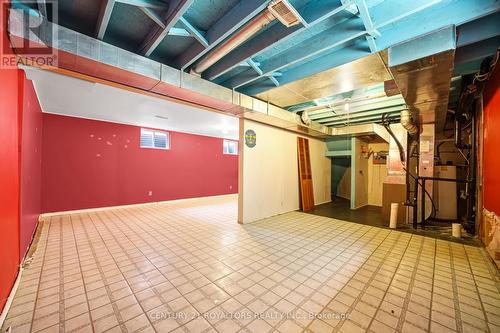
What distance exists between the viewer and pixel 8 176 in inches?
69.7

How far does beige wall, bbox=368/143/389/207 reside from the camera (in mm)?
7008

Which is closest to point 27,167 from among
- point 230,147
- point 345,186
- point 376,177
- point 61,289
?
point 61,289

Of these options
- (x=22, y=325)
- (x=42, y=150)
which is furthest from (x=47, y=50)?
(x=42, y=150)

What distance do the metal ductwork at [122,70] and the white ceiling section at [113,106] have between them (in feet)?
3.00

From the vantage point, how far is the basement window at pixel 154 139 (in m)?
6.33

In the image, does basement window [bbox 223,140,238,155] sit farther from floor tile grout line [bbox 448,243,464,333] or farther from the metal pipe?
floor tile grout line [bbox 448,243,464,333]

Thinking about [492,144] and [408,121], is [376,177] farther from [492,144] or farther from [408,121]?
[492,144]

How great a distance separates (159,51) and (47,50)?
1156 mm

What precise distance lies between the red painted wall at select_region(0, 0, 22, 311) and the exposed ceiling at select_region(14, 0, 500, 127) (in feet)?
2.80

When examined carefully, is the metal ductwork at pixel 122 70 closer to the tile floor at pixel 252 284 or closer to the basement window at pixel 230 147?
the tile floor at pixel 252 284

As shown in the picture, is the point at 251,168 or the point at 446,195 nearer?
the point at 251,168

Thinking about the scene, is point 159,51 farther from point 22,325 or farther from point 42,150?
point 42,150

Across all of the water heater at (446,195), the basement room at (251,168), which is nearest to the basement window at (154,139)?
the basement room at (251,168)

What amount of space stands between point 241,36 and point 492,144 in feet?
12.7
